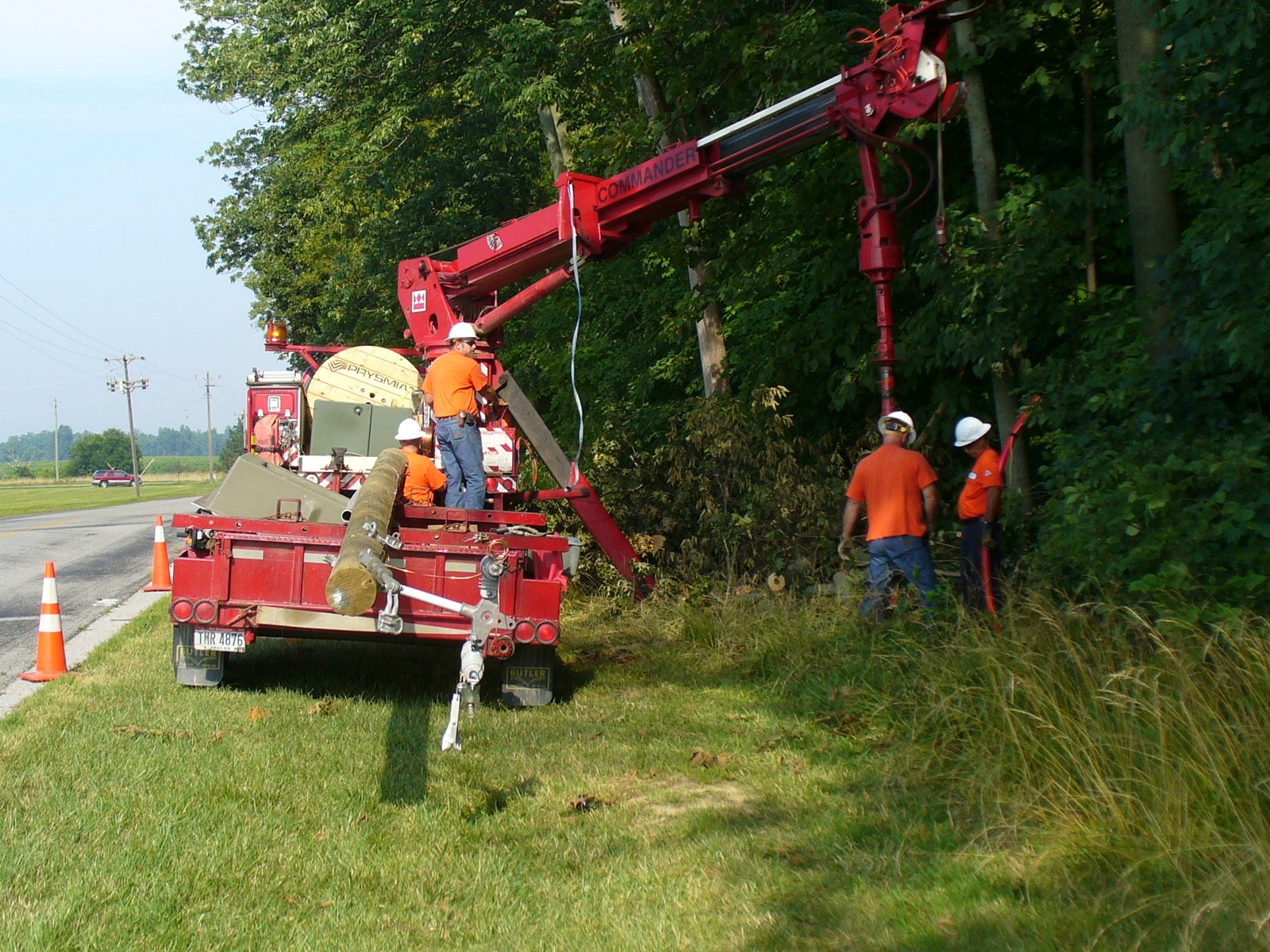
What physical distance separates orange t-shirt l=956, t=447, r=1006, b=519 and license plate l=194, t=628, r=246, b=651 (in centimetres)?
492

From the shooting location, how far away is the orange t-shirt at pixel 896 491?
8.48 metres

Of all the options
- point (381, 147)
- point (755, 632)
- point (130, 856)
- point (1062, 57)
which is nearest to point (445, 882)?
point (130, 856)

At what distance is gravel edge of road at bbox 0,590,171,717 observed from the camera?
8.77m

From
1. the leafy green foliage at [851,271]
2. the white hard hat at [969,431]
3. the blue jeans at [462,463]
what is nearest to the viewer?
the leafy green foliage at [851,271]

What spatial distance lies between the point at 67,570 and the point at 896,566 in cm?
1384

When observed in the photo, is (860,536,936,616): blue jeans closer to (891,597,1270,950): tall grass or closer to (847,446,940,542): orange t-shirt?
(847,446,940,542): orange t-shirt

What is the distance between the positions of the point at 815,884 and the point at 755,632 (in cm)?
455

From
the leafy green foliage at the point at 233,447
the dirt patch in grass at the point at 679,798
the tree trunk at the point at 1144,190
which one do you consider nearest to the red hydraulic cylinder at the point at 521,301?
the tree trunk at the point at 1144,190

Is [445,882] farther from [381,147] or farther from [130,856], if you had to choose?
[381,147]

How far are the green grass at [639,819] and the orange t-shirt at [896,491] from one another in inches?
28.8

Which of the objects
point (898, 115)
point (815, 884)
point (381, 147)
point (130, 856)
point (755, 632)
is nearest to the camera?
point (815, 884)

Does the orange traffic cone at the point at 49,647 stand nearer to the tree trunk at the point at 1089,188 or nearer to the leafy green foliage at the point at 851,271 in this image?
the leafy green foliage at the point at 851,271

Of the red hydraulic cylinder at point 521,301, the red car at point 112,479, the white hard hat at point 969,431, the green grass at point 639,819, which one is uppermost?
the red hydraulic cylinder at point 521,301

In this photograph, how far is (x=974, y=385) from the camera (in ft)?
37.8
